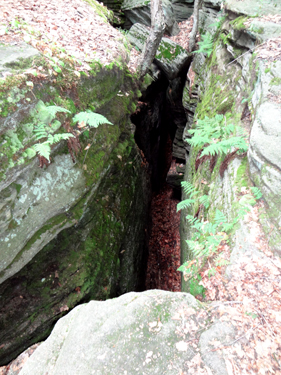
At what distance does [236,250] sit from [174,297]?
3.84 feet

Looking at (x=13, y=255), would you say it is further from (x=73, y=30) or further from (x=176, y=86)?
(x=176, y=86)

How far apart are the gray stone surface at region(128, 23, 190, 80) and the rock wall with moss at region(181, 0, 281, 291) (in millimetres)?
1677

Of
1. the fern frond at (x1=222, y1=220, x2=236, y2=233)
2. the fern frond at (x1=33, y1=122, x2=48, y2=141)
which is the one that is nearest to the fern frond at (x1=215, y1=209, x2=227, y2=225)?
the fern frond at (x1=222, y1=220, x2=236, y2=233)

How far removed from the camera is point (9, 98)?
314cm

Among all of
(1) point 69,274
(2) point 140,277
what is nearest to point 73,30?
(1) point 69,274

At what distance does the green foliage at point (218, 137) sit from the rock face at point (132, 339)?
2.69 m

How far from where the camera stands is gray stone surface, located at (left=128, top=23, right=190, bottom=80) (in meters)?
8.71

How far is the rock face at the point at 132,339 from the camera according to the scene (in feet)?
7.29

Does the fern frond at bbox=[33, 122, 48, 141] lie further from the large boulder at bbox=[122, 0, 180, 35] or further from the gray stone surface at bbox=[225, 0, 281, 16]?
the large boulder at bbox=[122, 0, 180, 35]

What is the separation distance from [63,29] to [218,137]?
458 cm

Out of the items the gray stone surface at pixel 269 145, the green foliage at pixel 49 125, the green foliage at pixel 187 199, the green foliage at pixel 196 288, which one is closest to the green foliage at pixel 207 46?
the gray stone surface at pixel 269 145

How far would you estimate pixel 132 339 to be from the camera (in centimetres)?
Result: 237

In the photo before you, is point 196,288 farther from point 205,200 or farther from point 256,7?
point 256,7

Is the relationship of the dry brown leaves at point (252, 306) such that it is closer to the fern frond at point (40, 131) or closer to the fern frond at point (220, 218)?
the fern frond at point (220, 218)
